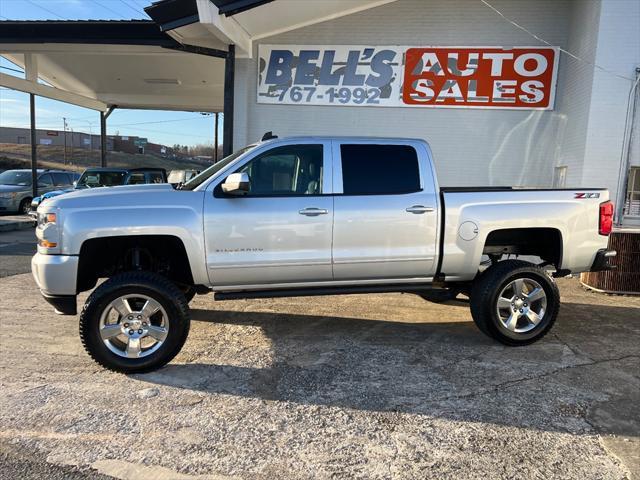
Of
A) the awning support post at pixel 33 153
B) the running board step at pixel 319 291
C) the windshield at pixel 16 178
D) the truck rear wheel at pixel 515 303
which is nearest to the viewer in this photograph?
the running board step at pixel 319 291

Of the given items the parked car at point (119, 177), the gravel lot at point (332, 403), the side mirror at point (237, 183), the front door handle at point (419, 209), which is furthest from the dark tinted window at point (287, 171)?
the parked car at point (119, 177)

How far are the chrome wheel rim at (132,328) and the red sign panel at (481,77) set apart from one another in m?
7.48

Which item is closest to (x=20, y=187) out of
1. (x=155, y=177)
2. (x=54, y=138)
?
(x=155, y=177)

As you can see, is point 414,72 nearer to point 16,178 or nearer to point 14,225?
point 14,225

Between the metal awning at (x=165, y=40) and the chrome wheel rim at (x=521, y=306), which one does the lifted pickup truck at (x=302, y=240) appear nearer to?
the chrome wheel rim at (x=521, y=306)

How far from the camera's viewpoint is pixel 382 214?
4.60m

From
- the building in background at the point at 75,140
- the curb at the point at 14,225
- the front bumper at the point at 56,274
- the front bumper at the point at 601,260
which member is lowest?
the curb at the point at 14,225

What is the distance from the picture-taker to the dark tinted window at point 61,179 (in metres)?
19.2

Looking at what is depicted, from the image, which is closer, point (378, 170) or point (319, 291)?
point (319, 291)

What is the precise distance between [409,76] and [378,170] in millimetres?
5877

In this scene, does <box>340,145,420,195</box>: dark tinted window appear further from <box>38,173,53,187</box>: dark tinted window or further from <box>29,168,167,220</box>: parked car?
<box>38,173,53,187</box>: dark tinted window

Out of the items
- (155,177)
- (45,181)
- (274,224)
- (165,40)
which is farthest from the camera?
(45,181)

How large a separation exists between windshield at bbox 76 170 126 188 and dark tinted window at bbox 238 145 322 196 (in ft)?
26.2

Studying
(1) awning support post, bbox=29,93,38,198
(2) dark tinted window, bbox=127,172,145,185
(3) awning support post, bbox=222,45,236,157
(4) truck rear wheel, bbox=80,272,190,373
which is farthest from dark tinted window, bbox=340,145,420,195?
(1) awning support post, bbox=29,93,38,198
